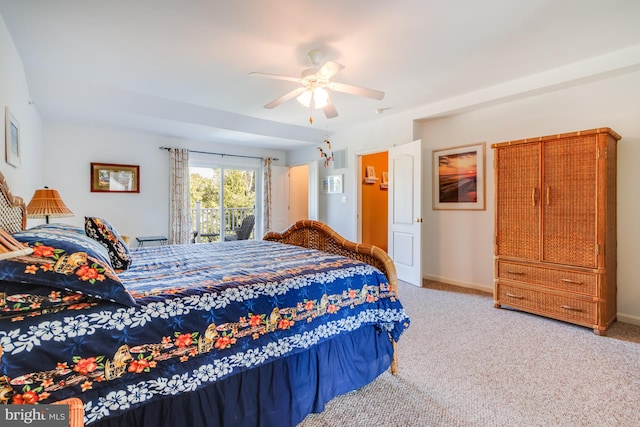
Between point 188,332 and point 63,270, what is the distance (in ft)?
1.66

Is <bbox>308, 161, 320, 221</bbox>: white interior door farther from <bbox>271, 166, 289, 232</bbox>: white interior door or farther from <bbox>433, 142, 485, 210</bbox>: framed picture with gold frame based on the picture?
<bbox>433, 142, 485, 210</bbox>: framed picture with gold frame

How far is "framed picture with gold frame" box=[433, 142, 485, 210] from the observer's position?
393 cm

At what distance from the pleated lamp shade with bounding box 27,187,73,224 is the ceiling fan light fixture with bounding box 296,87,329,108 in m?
Answer: 2.37

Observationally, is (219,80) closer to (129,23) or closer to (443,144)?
(129,23)

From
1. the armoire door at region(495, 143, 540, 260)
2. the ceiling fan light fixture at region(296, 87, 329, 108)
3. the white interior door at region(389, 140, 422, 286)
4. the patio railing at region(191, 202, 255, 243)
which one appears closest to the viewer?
the ceiling fan light fixture at region(296, 87, 329, 108)

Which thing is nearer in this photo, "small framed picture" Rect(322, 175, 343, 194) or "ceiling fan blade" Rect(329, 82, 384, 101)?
"ceiling fan blade" Rect(329, 82, 384, 101)

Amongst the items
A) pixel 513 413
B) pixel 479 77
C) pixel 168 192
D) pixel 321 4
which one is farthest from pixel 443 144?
pixel 168 192

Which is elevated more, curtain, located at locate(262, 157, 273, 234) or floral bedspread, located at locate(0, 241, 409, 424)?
curtain, located at locate(262, 157, 273, 234)

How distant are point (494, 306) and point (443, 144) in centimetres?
223

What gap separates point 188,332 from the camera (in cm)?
125

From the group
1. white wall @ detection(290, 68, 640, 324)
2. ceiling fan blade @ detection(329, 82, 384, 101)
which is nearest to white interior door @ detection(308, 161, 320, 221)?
white wall @ detection(290, 68, 640, 324)

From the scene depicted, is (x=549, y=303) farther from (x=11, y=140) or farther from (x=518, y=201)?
(x=11, y=140)

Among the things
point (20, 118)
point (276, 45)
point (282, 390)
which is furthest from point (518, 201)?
point (20, 118)

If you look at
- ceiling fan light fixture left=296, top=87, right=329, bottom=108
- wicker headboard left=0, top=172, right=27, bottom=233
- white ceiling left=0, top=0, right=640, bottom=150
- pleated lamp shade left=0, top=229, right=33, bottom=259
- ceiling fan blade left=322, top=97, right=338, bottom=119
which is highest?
white ceiling left=0, top=0, right=640, bottom=150
